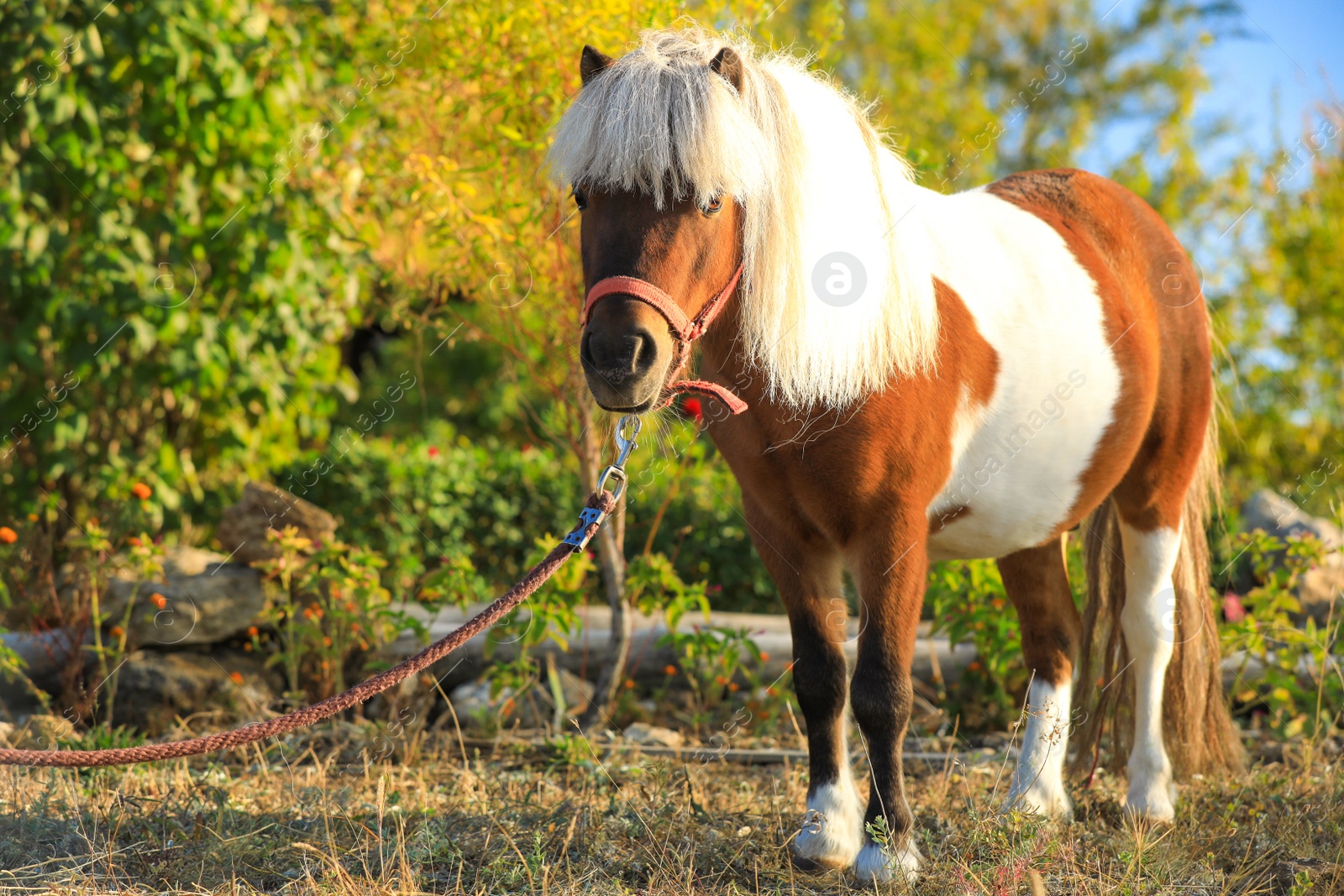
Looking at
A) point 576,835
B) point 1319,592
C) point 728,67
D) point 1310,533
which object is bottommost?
point 576,835

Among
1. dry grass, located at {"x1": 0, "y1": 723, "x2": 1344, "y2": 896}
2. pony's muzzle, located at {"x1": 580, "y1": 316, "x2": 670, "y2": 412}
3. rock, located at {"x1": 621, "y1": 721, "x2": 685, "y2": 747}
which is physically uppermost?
pony's muzzle, located at {"x1": 580, "y1": 316, "x2": 670, "y2": 412}

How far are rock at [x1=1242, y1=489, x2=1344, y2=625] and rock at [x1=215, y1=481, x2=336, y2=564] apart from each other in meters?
4.19

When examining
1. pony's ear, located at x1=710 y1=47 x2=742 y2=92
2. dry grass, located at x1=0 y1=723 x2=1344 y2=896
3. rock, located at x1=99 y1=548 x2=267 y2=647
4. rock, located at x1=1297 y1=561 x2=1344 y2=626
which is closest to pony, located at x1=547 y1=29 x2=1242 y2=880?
pony's ear, located at x1=710 y1=47 x2=742 y2=92

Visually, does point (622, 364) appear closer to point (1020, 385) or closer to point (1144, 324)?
point (1020, 385)

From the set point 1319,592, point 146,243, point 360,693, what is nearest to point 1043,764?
point 360,693

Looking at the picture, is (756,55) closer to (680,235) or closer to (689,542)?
(680,235)

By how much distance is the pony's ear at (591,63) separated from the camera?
7.70 feet

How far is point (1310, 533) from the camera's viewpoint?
445 cm

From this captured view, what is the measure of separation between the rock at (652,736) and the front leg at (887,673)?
1644mm

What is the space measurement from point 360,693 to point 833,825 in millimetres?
1222

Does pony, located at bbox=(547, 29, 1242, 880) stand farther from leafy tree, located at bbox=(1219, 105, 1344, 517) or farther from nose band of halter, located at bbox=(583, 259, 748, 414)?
leafy tree, located at bbox=(1219, 105, 1344, 517)

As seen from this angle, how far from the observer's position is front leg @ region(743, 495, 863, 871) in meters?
2.63

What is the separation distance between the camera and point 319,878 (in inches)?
103

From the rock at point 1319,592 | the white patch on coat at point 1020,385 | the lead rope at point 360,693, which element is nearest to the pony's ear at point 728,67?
the white patch on coat at point 1020,385
